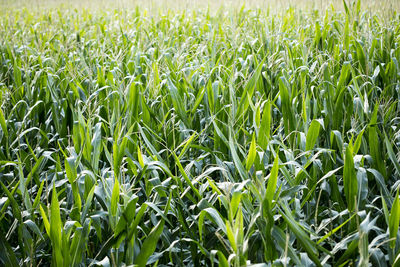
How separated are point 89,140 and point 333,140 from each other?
116 cm

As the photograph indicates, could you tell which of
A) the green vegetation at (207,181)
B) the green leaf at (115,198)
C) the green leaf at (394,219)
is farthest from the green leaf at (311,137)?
the green leaf at (115,198)

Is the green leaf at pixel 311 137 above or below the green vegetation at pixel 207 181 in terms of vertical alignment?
above

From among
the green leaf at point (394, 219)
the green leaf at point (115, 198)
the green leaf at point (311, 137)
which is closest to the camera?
the green leaf at point (394, 219)

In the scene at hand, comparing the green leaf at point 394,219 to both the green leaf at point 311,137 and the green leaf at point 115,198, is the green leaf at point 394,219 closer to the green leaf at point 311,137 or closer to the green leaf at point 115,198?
the green leaf at point 311,137

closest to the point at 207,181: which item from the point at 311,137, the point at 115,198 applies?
the point at 115,198

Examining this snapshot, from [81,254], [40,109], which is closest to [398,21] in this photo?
[40,109]

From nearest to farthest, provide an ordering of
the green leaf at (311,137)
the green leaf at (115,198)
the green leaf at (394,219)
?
the green leaf at (394,219) < the green leaf at (115,198) < the green leaf at (311,137)

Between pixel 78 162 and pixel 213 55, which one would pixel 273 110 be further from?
pixel 78 162

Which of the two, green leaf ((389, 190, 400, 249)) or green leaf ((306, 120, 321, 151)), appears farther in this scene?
green leaf ((306, 120, 321, 151))

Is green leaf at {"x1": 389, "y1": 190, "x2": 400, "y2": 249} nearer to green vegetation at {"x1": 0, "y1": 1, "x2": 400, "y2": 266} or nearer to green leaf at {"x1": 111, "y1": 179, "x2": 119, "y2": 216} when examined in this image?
green vegetation at {"x1": 0, "y1": 1, "x2": 400, "y2": 266}

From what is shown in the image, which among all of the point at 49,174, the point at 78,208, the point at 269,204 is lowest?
the point at 49,174

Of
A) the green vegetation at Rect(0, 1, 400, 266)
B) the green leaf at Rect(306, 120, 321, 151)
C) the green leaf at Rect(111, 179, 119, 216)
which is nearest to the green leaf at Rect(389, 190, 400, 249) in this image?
the green vegetation at Rect(0, 1, 400, 266)

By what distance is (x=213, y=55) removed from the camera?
353 cm

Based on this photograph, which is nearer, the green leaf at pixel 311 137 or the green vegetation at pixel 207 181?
the green vegetation at pixel 207 181
